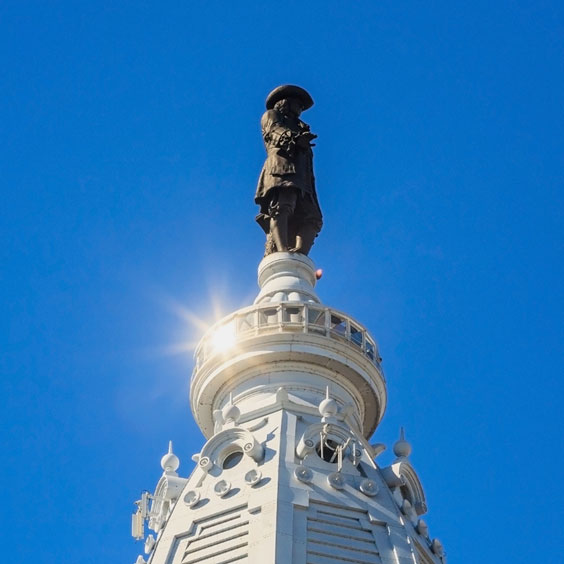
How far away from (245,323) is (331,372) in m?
3.04

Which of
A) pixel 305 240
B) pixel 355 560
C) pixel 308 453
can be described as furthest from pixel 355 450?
pixel 305 240

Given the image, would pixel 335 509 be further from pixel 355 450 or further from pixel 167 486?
pixel 167 486

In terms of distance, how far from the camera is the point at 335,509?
131ft

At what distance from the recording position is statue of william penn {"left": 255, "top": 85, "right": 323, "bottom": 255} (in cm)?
5266

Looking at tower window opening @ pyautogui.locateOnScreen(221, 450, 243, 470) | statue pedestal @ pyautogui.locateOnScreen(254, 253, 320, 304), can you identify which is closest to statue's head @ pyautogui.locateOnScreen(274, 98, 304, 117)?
statue pedestal @ pyautogui.locateOnScreen(254, 253, 320, 304)

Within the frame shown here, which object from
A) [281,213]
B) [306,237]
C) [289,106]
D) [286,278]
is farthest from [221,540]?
[289,106]

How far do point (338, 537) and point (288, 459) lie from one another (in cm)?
305

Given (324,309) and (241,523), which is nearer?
(241,523)

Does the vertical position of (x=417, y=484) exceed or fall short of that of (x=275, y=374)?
it falls short

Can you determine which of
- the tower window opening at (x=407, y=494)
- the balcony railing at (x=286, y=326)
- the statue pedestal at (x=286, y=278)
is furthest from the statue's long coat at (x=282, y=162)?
the tower window opening at (x=407, y=494)

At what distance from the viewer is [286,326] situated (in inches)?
1810

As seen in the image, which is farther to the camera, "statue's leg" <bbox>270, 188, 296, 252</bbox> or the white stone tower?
"statue's leg" <bbox>270, 188, 296, 252</bbox>

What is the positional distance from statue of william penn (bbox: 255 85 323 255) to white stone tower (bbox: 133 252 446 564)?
8.00 ft

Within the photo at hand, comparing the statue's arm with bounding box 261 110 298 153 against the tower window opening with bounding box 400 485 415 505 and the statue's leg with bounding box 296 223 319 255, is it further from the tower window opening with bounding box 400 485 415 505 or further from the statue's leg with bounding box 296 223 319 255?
the tower window opening with bounding box 400 485 415 505
